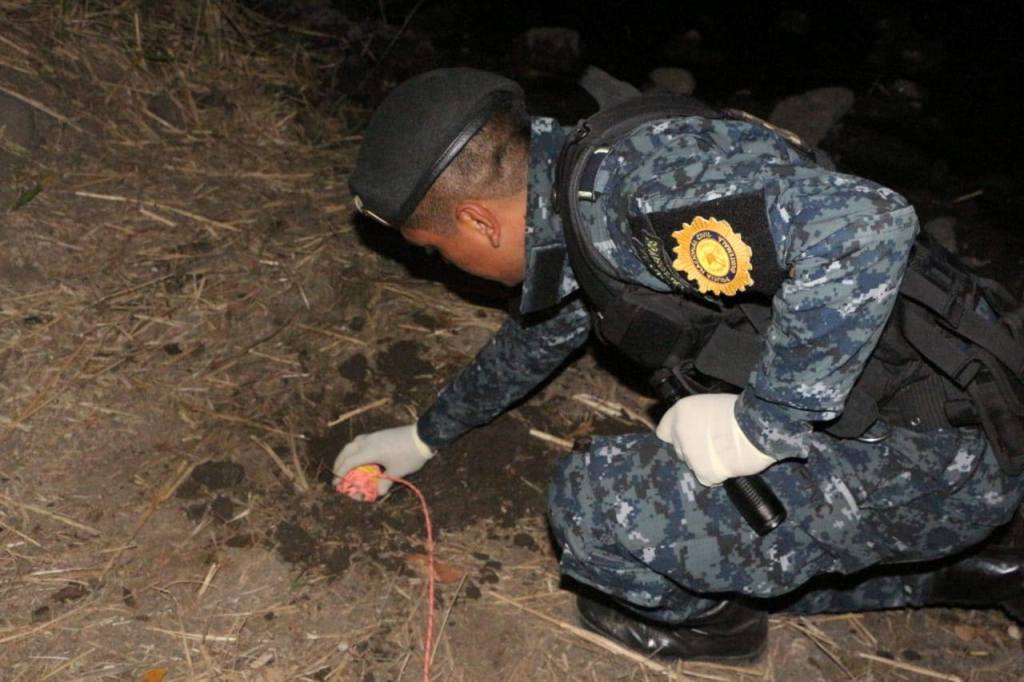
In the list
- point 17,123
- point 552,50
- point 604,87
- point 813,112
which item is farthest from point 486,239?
point 552,50

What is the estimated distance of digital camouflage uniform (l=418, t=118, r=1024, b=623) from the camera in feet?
7.23

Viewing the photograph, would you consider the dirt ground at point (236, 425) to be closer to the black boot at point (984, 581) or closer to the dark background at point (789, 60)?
the black boot at point (984, 581)

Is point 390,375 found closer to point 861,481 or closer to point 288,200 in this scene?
point 288,200

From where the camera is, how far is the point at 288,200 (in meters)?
4.50

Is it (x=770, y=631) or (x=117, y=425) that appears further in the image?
(x=117, y=425)

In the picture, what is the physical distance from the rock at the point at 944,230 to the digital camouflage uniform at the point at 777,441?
2237 mm

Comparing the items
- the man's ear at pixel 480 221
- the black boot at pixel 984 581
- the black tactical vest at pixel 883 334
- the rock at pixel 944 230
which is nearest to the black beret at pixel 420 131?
the man's ear at pixel 480 221

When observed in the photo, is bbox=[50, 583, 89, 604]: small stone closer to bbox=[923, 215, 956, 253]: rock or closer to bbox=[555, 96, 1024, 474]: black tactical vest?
bbox=[555, 96, 1024, 474]: black tactical vest

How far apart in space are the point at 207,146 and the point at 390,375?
152 centimetres

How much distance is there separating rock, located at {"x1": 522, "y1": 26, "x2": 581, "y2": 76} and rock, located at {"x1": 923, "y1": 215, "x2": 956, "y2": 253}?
6.74 feet

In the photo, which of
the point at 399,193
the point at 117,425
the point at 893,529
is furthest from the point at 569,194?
the point at 117,425

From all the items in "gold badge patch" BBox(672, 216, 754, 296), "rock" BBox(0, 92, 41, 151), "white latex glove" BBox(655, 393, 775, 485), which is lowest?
"rock" BBox(0, 92, 41, 151)

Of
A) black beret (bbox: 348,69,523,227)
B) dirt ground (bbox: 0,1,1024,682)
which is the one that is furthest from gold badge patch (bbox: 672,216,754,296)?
dirt ground (bbox: 0,1,1024,682)

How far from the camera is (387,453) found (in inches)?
133
